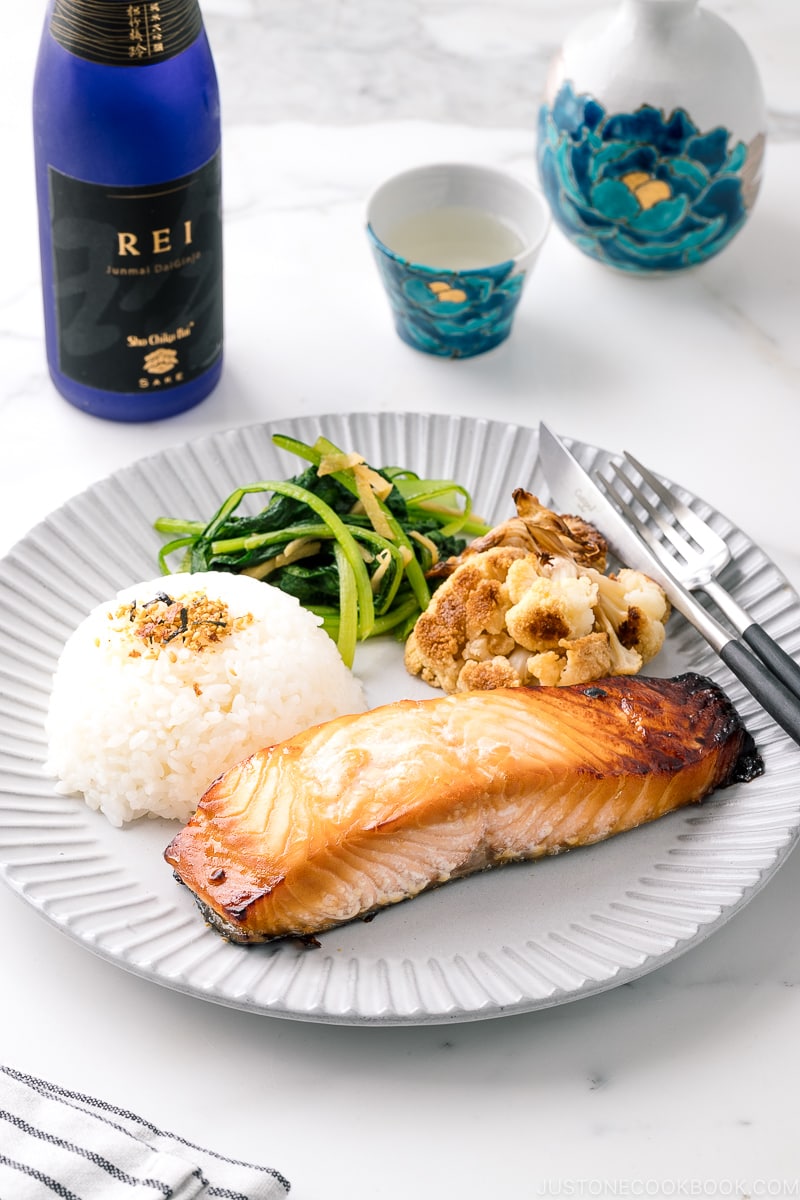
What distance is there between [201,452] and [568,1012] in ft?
4.61

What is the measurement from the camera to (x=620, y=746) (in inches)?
88.4

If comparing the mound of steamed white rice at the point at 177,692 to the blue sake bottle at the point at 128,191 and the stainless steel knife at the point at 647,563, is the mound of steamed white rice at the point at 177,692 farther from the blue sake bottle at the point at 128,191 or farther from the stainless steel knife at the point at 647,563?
the blue sake bottle at the point at 128,191

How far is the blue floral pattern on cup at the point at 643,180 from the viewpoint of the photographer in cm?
333

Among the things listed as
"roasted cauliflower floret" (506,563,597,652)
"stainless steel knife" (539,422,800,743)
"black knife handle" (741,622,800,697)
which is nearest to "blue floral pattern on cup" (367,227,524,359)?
"stainless steel knife" (539,422,800,743)

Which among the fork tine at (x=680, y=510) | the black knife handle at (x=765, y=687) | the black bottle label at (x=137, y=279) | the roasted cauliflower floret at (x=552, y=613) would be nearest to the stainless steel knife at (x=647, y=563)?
the black knife handle at (x=765, y=687)

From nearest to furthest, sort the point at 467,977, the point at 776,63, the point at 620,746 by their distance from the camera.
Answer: the point at 467,977 → the point at 620,746 → the point at 776,63

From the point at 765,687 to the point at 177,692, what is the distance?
0.97m

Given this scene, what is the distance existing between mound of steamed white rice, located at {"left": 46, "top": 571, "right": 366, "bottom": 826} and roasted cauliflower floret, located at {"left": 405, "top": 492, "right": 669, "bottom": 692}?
199mm

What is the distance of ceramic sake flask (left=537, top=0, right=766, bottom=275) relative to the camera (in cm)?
330

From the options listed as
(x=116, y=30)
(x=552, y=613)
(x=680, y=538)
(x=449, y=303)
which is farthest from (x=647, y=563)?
(x=116, y=30)

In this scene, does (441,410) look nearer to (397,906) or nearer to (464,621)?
(464,621)

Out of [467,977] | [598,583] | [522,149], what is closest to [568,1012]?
[467,977]

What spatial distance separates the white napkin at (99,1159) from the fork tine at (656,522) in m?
1.41

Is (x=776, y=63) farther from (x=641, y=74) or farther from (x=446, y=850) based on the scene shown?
(x=446, y=850)
